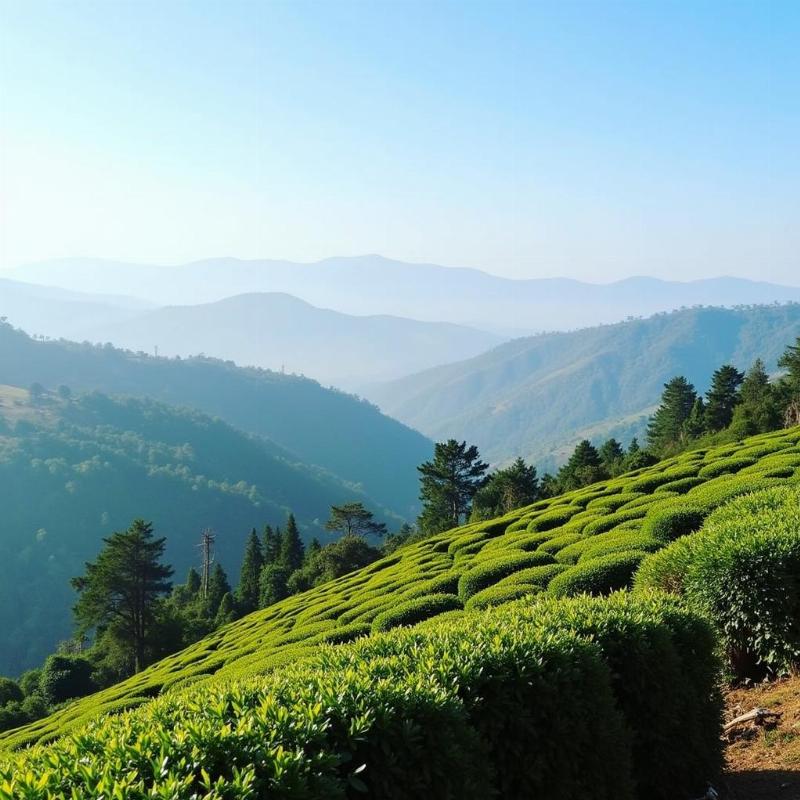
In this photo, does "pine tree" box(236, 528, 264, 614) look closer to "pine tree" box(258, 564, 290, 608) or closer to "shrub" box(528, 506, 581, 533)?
"pine tree" box(258, 564, 290, 608)

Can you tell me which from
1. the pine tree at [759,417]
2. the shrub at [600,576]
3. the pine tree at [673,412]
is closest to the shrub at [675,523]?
the shrub at [600,576]

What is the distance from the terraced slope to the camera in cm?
1523

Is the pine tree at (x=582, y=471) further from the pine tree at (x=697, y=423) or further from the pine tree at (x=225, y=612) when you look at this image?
the pine tree at (x=225, y=612)

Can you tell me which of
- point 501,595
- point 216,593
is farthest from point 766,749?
point 216,593

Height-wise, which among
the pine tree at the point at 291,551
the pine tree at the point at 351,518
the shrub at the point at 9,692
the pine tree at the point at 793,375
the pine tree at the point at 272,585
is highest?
the pine tree at the point at 793,375

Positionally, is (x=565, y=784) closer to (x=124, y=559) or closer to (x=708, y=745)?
(x=708, y=745)

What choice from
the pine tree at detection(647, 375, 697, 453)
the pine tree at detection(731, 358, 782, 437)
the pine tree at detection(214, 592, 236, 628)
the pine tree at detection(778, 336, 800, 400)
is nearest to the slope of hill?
the pine tree at detection(214, 592, 236, 628)

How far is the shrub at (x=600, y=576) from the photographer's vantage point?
13.8 metres

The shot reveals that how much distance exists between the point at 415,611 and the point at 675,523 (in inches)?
253

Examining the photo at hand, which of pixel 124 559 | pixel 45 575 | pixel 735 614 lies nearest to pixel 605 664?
pixel 735 614

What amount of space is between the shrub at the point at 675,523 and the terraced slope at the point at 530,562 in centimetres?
2

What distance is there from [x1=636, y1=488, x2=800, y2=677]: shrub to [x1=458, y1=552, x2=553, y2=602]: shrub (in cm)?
780

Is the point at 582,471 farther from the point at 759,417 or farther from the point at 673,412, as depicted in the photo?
the point at 673,412

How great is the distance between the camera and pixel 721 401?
75.9 meters
